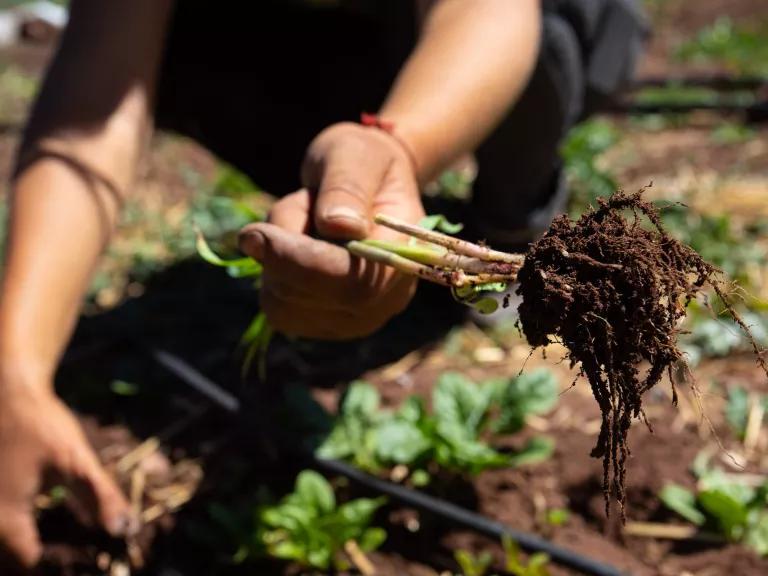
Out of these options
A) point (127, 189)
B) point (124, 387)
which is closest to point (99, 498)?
point (124, 387)

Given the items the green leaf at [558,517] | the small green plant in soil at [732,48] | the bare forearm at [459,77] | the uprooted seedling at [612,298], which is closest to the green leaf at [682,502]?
the green leaf at [558,517]

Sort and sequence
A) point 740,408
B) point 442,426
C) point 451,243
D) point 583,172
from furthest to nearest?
point 583,172
point 740,408
point 442,426
point 451,243

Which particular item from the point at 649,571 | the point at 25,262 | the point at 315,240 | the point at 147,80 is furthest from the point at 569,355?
the point at 147,80

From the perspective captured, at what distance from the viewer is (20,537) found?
61.1 inches

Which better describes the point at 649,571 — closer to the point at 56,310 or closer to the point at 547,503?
the point at 547,503

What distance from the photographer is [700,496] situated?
5.06ft

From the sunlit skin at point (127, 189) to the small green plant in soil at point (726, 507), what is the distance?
0.67 metres

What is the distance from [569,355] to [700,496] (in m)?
0.69

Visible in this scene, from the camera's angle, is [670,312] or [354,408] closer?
[670,312]

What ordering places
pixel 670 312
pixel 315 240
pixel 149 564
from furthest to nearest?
1. pixel 149 564
2. pixel 315 240
3. pixel 670 312

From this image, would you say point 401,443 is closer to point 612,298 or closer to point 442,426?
point 442,426

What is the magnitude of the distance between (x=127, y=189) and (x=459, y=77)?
0.86 metres

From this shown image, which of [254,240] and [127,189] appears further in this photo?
[127,189]

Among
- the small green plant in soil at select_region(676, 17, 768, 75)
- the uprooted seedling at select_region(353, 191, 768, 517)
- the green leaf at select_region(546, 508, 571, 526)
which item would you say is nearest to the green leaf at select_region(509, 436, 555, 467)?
the green leaf at select_region(546, 508, 571, 526)
